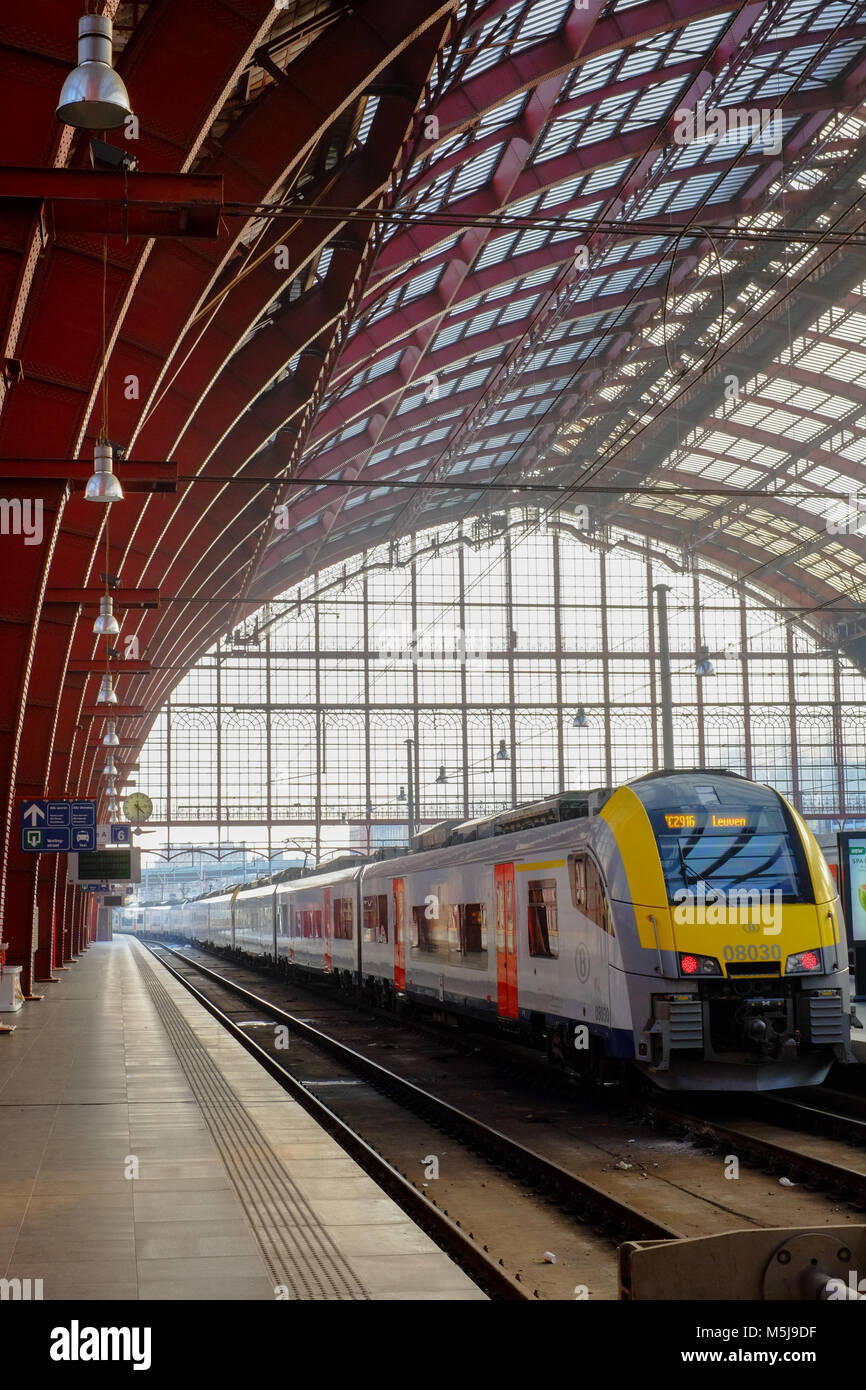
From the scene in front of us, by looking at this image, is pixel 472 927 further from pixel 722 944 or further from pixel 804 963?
pixel 804 963

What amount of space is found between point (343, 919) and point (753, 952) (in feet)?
62.2

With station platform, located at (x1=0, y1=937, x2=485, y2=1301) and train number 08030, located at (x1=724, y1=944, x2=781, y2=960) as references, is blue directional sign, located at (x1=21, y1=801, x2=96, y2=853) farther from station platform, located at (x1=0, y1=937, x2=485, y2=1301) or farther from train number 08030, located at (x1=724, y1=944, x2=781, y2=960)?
train number 08030, located at (x1=724, y1=944, x2=781, y2=960)

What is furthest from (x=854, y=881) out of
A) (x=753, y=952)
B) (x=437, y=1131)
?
(x=437, y=1131)

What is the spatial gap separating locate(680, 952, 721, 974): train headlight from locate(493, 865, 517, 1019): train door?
4213mm

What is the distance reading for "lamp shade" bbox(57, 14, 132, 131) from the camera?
668 cm

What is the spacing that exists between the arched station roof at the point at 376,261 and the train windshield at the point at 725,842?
263 inches

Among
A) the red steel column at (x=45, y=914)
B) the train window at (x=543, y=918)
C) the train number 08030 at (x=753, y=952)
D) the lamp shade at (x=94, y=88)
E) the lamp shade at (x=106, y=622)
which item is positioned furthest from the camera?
the red steel column at (x=45, y=914)

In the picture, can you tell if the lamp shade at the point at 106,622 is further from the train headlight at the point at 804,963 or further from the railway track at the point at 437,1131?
the train headlight at the point at 804,963

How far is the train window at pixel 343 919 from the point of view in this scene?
3002 cm

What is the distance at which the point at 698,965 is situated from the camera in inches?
496

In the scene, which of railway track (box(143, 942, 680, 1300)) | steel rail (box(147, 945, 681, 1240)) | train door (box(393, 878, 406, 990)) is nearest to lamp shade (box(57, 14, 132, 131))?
railway track (box(143, 942, 680, 1300))

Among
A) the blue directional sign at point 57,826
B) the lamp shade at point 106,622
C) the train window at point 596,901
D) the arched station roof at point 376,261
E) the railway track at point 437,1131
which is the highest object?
the arched station roof at point 376,261

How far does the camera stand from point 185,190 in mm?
9805

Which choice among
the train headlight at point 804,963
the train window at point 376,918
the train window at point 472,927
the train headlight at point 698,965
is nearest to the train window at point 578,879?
the train headlight at point 698,965
